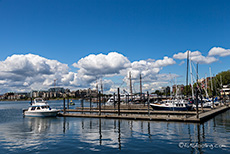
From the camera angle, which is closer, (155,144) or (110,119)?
(155,144)

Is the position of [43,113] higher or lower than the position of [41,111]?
lower

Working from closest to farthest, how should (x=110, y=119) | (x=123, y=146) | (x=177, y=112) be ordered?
1. (x=123, y=146)
2. (x=110, y=119)
3. (x=177, y=112)

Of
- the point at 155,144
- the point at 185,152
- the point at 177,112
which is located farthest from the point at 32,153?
the point at 177,112

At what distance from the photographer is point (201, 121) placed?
41.8 m

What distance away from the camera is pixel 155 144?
25547mm

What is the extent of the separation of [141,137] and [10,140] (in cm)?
1900

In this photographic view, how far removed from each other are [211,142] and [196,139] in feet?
7.26

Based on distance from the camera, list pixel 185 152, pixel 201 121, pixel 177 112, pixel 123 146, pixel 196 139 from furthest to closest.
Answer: pixel 177 112, pixel 201 121, pixel 196 139, pixel 123 146, pixel 185 152

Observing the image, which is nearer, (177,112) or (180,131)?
(180,131)

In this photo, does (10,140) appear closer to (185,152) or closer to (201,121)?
(185,152)

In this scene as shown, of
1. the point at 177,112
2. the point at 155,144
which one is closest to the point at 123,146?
the point at 155,144

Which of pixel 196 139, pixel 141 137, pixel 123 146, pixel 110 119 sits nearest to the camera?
pixel 123 146

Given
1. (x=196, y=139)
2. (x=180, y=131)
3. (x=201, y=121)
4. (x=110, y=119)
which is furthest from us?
(x=110, y=119)

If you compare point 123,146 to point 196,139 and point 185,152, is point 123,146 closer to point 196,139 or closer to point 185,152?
point 185,152
